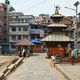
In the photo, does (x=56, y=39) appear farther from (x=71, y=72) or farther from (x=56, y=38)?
(x=71, y=72)

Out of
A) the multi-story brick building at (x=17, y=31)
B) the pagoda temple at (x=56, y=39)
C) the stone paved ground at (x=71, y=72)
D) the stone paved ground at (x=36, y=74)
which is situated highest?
the multi-story brick building at (x=17, y=31)

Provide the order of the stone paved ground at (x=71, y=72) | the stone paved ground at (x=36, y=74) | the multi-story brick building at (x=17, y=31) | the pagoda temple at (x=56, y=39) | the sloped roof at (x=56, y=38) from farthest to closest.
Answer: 1. the multi-story brick building at (x=17, y=31)
2. the sloped roof at (x=56, y=38)
3. the pagoda temple at (x=56, y=39)
4. the stone paved ground at (x=36, y=74)
5. the stone paved ground at (x=71, y=72)

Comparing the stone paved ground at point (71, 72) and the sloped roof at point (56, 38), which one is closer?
the stone paved ground at point (71, 72)

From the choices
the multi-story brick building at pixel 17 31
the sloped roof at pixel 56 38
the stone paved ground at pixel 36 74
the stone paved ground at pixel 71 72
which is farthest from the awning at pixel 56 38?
the multi-story brick building at pixel 17 31

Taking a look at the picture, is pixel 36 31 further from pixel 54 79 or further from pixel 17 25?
pixel 54 79

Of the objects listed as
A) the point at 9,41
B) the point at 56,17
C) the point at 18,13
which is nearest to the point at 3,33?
the point at 9,41

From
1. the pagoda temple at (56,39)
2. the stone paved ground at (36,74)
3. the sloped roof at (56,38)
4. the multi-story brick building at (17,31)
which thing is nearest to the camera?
the stone paved ground at (36,74)

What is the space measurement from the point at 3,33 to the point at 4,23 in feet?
14.3

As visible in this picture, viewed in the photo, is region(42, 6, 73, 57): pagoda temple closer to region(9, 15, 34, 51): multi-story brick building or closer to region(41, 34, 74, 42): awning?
region(41, 34, 74, 42): awning

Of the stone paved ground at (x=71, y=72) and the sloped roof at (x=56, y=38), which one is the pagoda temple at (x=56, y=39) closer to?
the sloped roof at (x=56, y=38)

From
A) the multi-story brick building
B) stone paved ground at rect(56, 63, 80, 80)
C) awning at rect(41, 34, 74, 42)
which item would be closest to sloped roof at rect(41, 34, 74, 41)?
awning at rect(41, 34, 74, 42)

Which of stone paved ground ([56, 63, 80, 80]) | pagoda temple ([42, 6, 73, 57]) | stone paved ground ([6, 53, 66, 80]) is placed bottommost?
stone paved ground ([6, 53, 66, 80])

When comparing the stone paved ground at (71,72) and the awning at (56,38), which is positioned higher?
the awning at (56,38)

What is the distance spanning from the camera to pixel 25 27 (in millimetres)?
123812
